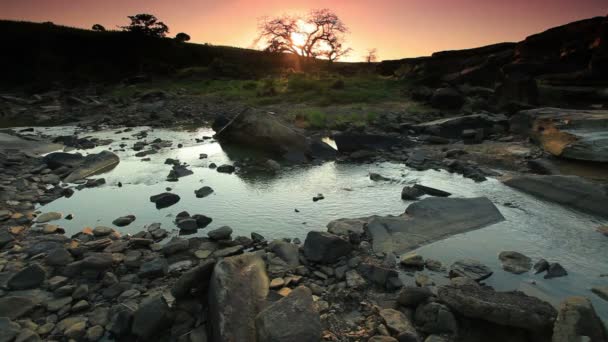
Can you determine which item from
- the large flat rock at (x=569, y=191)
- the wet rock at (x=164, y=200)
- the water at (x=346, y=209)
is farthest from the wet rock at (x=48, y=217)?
the large flat rock at (x=569, y=191)

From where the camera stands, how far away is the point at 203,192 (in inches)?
225

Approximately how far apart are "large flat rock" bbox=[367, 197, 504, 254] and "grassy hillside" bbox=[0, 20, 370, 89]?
27919 millimetres

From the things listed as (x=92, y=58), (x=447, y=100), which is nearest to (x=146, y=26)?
(x=92, y=58)

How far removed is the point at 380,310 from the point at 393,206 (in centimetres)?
258

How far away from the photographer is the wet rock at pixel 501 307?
2.50 meters

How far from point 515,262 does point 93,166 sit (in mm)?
7066

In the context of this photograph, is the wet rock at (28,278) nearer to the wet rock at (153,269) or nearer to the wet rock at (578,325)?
the wet rock at (153,269)

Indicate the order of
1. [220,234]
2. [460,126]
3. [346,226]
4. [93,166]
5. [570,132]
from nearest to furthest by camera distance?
[220,234] < [346,226] < [93,166] < [570,132] < [460,126]

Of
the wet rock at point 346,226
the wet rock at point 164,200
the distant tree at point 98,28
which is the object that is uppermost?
→ the distant tree at point 98,28

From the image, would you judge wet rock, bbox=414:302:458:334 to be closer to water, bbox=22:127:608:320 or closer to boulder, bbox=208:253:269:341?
water, bbox=22:127:608:320

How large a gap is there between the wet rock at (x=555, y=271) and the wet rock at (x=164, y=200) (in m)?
4.56

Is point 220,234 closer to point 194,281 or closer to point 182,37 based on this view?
point 194,281

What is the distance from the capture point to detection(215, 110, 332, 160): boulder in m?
8.45

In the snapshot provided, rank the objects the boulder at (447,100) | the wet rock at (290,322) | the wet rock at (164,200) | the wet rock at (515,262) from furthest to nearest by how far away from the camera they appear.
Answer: the boulder at (447,100), the wet rock at (164,200), the wet rock at (515,262), the wet rock at (290,322)
